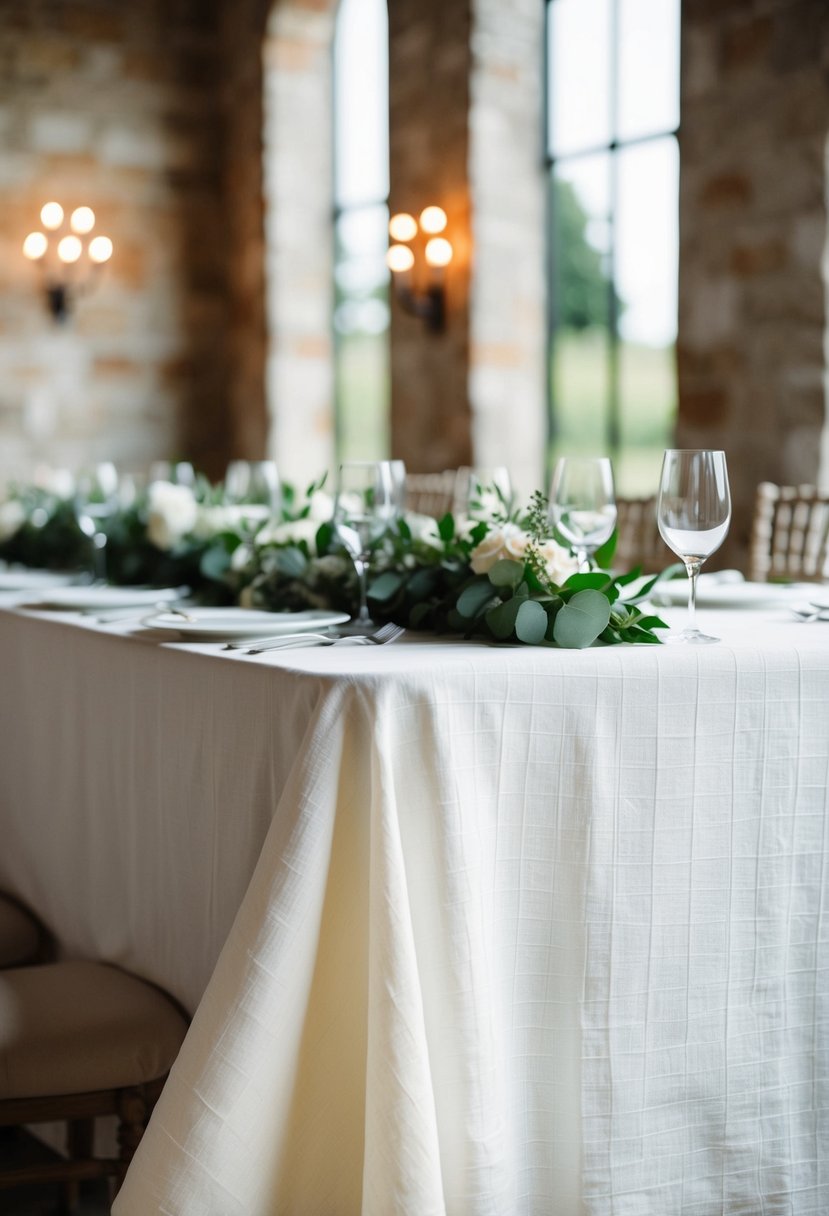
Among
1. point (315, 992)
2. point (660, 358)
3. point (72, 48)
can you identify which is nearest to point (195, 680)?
point (315, 992)

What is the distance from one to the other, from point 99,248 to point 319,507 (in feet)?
18.8

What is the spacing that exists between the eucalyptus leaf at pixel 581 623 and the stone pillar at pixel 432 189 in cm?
505

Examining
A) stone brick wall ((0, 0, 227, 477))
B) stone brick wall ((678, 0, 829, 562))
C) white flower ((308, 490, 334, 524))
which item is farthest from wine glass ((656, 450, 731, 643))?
stone brick wall ((0, 0, 227, 477))

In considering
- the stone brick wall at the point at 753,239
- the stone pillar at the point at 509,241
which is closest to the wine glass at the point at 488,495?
the stone brick wall at the point at 753,239

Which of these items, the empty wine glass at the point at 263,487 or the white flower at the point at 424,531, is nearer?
the white flower at the point at 424,531

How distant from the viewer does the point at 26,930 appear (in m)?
2.01

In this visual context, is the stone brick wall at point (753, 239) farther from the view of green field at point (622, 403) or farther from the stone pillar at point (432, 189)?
the stone pillar at point (432, 189)

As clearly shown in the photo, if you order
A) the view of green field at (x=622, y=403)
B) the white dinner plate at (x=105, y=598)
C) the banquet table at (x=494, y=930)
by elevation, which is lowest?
the banquet table at (x=494, y=930)

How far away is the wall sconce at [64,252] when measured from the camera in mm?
7602

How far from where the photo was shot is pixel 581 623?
1577mm

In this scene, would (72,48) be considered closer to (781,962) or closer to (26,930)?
(26,930)

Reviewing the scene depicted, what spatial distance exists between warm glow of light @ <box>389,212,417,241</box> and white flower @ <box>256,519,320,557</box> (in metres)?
4.65

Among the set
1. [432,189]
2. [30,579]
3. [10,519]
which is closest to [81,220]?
[432,189]

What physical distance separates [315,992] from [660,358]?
204 inches
